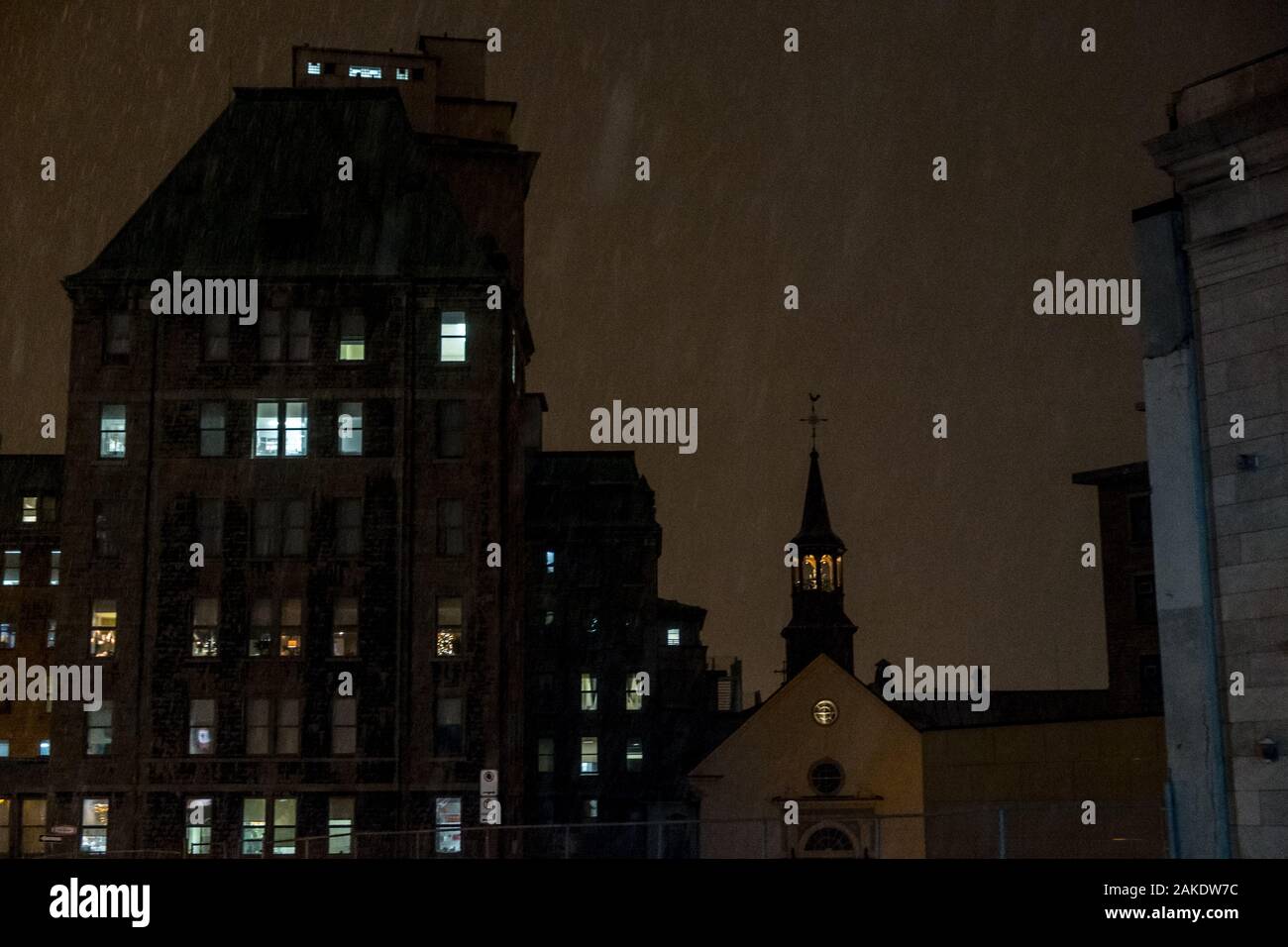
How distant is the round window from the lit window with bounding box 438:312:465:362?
35.0 metres

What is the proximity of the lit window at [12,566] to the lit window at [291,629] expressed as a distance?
40214 mm

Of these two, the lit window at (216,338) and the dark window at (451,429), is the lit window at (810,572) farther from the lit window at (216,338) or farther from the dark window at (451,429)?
the lit window at (216,338)

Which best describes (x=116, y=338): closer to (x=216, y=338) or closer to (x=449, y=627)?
(x=216, y=338)

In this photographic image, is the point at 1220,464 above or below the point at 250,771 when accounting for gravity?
above

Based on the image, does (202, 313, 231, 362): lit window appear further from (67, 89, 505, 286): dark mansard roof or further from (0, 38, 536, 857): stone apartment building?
(67, 89, 505, 286): dark mansard roof

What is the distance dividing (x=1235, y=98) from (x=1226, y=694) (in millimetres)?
9799

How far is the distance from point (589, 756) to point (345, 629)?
74.6 ft

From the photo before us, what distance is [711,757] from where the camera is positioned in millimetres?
81312

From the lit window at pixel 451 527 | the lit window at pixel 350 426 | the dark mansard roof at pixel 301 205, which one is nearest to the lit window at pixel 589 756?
the lit window at pixel 451 527

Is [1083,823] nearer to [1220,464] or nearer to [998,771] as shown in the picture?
[998,771]

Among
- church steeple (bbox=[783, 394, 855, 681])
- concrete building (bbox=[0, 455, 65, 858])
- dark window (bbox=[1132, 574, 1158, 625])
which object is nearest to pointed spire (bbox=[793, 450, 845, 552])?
church steeple (bbox=[783, 394, 855, 681])

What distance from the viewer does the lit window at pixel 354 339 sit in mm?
56656

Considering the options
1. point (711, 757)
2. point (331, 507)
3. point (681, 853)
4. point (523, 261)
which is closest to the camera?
point (331, 507)
